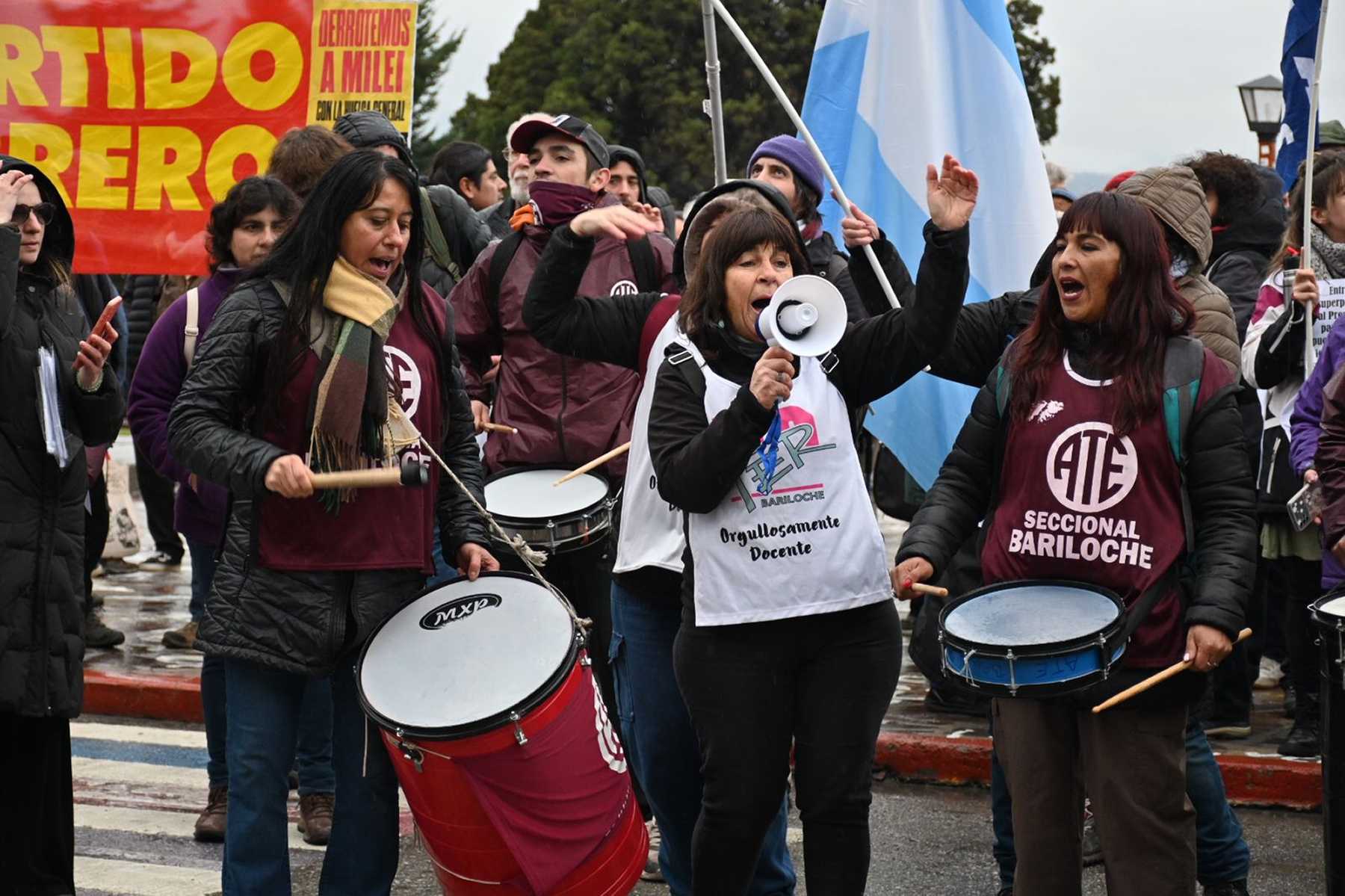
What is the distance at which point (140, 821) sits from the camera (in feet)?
20.6

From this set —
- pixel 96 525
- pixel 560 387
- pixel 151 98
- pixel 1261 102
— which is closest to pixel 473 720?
pixel 560 387

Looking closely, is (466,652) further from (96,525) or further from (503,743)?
(96,525)

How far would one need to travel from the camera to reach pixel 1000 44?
245 inches

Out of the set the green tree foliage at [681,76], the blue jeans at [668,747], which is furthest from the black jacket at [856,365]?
the green tree foliage at [681,76]

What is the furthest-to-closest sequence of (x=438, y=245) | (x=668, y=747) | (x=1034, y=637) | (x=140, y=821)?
(x=438, y=245), (x=140, y=821), (x=668, y=747), (x=1034, y=637)

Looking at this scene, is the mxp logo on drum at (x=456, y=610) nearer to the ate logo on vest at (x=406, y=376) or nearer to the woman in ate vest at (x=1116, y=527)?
the ate logo on vest at (x=406, y=376)

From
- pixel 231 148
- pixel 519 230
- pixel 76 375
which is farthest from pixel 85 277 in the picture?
pixel 76 375

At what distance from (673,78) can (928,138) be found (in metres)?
35.4

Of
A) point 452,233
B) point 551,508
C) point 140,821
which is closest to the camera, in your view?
point 551,508

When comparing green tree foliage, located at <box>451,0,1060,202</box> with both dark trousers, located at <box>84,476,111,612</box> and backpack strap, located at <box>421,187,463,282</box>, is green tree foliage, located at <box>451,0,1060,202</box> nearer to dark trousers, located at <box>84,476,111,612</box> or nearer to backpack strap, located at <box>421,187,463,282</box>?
dark trousers, located at <box>84,476,111,612</box>

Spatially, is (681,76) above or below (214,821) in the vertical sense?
below

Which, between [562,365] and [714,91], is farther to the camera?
[562,365]

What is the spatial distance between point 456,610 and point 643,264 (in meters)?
1.90

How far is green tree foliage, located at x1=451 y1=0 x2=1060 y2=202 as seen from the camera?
39812 mm
